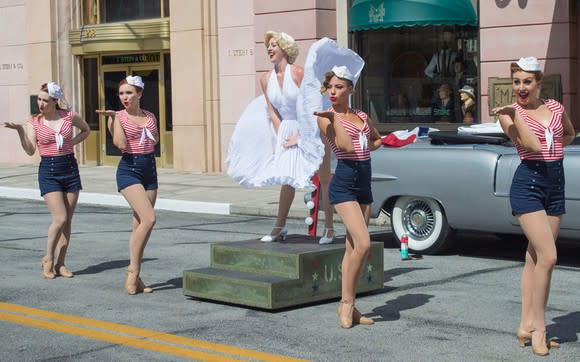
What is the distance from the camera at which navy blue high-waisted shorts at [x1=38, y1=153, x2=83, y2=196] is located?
10.0 m

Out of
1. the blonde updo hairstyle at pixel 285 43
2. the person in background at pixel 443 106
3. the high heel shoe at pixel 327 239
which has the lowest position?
the high heel shoe at pixel 327 239

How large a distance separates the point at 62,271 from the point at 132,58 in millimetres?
15755

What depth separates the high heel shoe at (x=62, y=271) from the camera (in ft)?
33.2

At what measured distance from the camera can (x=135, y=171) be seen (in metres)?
9.26

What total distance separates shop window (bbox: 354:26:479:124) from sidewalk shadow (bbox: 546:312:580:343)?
11397 mm

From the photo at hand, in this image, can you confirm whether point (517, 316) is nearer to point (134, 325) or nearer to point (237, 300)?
point (237, 300)

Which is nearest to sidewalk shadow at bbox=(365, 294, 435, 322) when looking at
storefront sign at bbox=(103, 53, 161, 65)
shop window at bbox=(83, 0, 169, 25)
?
storefront sign at bbox=(103, 53, 161, 65)

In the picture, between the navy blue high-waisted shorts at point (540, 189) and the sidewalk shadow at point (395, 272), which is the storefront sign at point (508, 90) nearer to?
the sidewalk shadow at point (395, 272)

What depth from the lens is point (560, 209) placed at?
6996 mm

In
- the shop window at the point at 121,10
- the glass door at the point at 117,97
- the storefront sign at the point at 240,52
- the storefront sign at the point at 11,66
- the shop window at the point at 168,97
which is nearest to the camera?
the storefront sign at the point at 240,52

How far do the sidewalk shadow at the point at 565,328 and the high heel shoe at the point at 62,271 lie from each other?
4.40m

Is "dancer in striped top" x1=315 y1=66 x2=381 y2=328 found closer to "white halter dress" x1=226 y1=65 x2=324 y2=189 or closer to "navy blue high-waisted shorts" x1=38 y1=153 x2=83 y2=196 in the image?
"white halter dress" x1=226 y1=65 x2=324 y2=189

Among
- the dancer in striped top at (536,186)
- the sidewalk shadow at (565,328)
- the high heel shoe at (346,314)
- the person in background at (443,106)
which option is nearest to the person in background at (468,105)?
the person in background at (443,106)

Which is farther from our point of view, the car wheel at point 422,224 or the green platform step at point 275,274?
the car wheel at point 422,224
